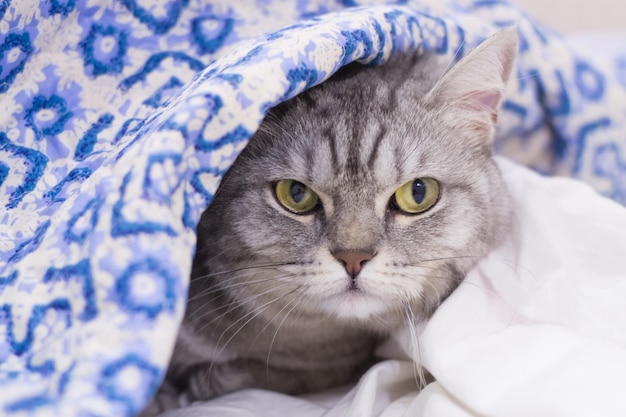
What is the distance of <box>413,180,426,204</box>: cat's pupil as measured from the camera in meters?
1.02

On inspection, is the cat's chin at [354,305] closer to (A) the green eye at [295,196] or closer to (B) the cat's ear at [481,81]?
(A) the green eye at [295,196]

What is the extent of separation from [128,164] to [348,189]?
351 mm

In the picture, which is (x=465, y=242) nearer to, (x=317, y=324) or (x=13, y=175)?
(x=317, y=324)

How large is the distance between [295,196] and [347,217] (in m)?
0.11

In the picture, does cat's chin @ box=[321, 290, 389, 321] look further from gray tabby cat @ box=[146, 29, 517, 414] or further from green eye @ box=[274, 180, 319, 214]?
green eye @ box=[274, 180, 319, 214]

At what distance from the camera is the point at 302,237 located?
0.98 m

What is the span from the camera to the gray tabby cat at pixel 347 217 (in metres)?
0.96

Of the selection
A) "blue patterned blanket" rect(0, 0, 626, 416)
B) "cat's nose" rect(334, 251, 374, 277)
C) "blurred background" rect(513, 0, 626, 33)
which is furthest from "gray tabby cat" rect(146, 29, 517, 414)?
"blurred background" rect(513, 0, 626, 33)

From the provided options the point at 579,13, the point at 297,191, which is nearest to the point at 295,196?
the point at 297,191

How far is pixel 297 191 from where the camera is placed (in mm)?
1015

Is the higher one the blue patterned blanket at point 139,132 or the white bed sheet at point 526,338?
the blue patterned blanket at point 139,132

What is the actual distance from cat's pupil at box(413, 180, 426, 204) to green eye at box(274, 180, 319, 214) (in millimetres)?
165

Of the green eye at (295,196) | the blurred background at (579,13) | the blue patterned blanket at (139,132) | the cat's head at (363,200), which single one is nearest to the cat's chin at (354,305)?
the cat's head at (363,200)

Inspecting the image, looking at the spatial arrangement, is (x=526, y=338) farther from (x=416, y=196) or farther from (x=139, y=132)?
(x=139, y=132)
